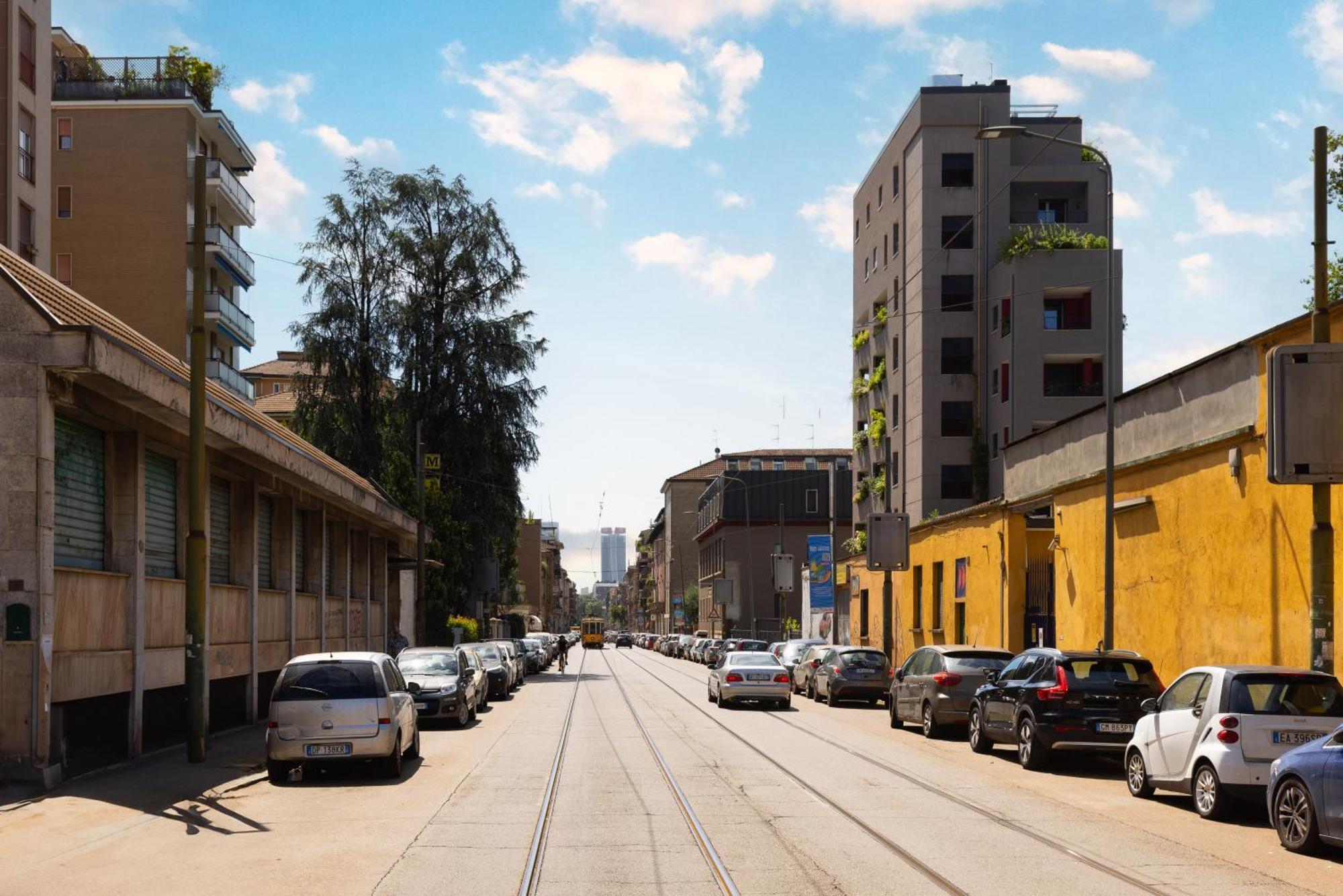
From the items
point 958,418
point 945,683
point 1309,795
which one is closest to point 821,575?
point 958,418

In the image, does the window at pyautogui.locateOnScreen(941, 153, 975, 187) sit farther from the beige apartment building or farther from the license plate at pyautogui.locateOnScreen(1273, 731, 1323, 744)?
the license plate at pyautogui.locateOnScreen(1273, 731, 1323, 744)

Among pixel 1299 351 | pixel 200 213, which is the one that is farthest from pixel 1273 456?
pixel 200 213

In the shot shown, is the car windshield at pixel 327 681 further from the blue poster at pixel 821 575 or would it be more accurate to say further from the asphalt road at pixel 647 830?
the blue poster at pixel 821 575

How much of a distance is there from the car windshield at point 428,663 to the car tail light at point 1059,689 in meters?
12.5

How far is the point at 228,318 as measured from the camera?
5859 centimetres

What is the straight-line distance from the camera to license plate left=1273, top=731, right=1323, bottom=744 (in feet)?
42.3

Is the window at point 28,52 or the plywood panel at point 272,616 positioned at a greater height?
A: the window at point 28,52

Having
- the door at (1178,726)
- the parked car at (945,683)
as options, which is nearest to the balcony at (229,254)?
the parked car at (945,683)

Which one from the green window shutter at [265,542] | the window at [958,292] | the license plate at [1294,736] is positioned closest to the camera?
the license plate at [1294,736]

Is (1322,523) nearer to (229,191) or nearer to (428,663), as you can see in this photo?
(428,663)

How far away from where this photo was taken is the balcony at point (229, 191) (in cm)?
5628

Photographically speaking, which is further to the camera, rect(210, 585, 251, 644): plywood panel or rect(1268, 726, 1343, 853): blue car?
rect(210, 585, 251, 644): plywood panel

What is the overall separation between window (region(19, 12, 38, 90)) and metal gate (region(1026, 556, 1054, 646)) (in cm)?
3044

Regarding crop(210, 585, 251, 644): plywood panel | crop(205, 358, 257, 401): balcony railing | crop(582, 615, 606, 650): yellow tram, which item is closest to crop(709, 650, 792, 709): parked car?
crop(210, 585, 251, 644): plywood panel
